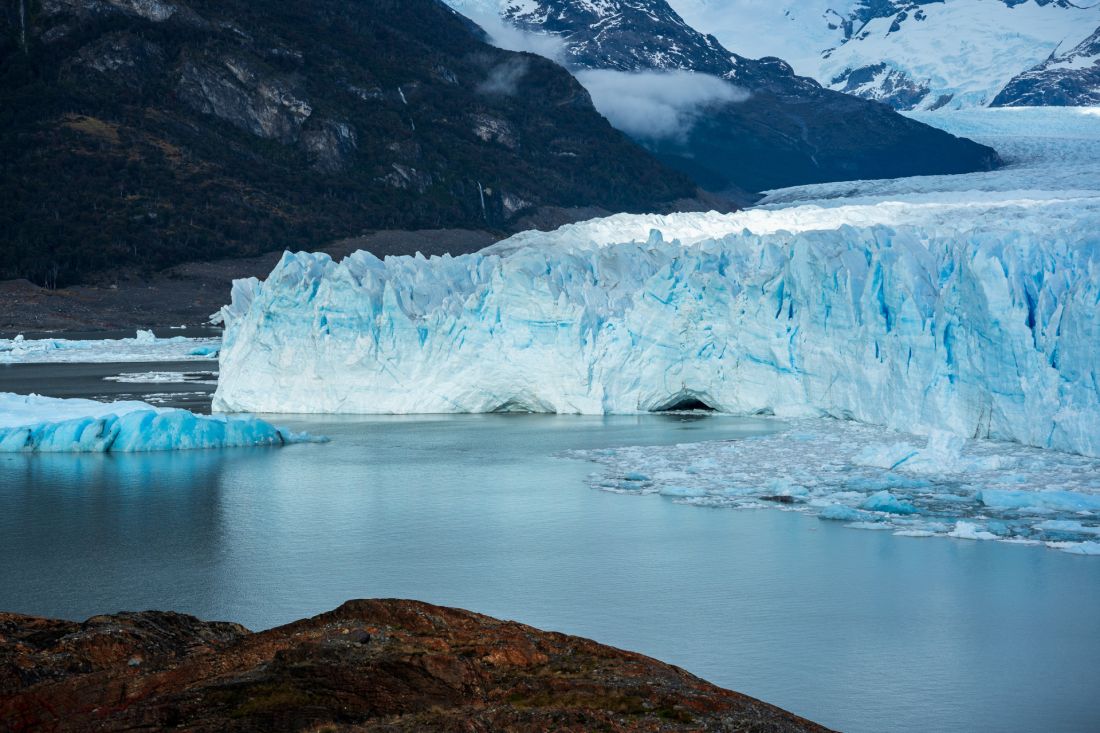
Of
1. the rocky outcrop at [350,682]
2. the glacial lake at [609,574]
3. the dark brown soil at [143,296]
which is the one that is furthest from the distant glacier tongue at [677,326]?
the dark brown soil at [143,296]

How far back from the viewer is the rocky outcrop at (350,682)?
9.72ft

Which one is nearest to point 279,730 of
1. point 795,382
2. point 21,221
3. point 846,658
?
point 846,658

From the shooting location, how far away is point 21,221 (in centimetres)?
4400

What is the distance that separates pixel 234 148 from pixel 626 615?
5021cm

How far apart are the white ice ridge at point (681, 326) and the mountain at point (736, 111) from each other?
52787mm

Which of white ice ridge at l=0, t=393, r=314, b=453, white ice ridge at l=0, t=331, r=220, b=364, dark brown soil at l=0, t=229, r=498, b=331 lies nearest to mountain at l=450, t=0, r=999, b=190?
dark brown soil at l=0, t=229, r=498, b=331

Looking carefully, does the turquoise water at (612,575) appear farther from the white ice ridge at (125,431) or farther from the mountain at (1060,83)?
the mountain at (1060,83)

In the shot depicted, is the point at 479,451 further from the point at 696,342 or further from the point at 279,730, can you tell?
the point at 279,730

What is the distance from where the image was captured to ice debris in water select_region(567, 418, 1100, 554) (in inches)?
300

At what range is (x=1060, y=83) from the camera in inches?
3962

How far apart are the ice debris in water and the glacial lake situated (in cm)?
26

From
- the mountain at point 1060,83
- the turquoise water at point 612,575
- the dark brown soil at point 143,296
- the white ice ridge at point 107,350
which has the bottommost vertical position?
the turquoise water at point 612,575

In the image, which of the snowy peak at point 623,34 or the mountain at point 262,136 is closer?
the mountain at point 262,136

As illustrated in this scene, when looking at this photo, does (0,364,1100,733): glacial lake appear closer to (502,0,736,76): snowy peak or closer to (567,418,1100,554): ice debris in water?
(567,418,1100,554): ice debris in water
